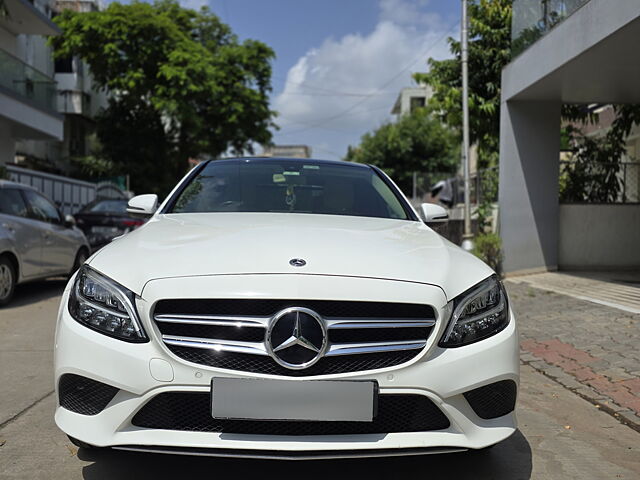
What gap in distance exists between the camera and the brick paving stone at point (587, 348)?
171 inches

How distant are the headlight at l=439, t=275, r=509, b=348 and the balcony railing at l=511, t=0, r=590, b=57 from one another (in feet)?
21.6

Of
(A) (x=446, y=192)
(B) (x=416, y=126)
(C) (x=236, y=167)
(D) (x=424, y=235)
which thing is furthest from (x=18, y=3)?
(B) (x=416, y=126)

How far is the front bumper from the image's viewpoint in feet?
7.43

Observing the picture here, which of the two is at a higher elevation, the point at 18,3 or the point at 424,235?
the point at 18,3

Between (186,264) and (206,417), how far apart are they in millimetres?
592

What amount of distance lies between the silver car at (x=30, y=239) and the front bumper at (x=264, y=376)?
Answer: 5.70 metres

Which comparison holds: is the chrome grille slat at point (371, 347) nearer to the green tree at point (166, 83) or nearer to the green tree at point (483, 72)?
the green tree at point (483, 72)

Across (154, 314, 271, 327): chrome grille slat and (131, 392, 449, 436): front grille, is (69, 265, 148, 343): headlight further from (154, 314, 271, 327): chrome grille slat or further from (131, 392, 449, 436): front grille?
(131, 392, 449, 436): front grille

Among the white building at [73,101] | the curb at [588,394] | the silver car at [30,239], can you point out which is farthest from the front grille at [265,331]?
the white building at [73,101]

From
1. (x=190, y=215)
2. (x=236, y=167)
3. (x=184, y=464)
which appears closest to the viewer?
(x=184, y=464)

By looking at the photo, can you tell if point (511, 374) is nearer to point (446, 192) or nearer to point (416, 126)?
point (446, 192)

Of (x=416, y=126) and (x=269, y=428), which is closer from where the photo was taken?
(x=269, y=428)

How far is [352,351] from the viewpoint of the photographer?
2346 mm

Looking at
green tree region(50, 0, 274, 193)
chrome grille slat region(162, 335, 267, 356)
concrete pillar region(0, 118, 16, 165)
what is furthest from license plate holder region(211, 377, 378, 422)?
green tree region(50, 0, 274, 193)
